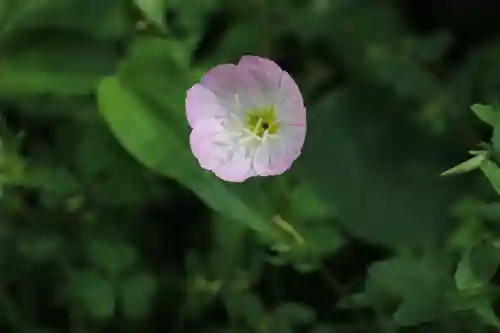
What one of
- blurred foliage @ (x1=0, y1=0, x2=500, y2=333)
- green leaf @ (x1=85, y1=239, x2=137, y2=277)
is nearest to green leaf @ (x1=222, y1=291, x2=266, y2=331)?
blurred foliage @ (x1=0, y1=0, x2=500, y2=333)

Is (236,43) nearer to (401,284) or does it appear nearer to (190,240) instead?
(190,240)

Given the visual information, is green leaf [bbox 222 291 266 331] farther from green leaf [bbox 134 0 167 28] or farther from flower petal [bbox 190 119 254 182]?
green leaf [bbox 134 0 167 28]

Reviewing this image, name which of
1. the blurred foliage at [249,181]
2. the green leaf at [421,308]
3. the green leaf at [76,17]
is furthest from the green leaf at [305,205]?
the green leaf at [76,17]

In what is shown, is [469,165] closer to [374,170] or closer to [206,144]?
[206,144]

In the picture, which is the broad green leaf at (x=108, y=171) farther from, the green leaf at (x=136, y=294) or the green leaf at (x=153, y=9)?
the green leaf at (x=153, y=9)

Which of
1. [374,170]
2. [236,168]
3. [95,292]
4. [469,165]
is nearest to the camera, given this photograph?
[469,165]

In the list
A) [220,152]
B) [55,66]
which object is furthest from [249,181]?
[55,66]

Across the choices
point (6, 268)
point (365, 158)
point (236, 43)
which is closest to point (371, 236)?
point (365, 158)
